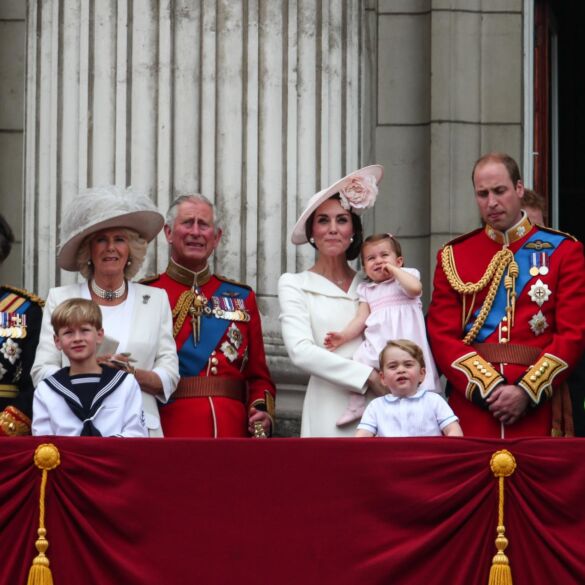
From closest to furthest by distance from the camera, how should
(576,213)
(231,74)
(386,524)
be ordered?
(386,524) < (231,74) < (576,213)

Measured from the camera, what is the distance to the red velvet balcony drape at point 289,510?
6.75 metres

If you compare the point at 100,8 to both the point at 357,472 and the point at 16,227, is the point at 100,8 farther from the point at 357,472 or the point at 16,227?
the point at 357,472

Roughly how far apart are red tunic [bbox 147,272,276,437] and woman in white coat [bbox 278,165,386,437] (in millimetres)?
270

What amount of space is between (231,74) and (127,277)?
1818 millimetres

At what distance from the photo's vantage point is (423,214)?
32.0 feet

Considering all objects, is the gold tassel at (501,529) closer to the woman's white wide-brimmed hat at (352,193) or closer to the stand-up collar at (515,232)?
the stand-up collar at (515,232)

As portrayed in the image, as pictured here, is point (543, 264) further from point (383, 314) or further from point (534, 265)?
point (383, 314)

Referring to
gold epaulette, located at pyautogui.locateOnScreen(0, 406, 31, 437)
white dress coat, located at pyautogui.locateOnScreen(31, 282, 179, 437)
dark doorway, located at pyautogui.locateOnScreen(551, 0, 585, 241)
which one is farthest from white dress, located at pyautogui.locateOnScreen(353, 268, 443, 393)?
dark doorway, located at pyautogui.locateOnScreen(551, 0, 585, 241)

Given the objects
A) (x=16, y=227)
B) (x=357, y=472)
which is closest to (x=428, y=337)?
(x=357, y=472)

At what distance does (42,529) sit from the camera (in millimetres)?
6781

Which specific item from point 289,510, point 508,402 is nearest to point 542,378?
point 508,402

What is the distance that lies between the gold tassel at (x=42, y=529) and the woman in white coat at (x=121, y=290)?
34.1 inches

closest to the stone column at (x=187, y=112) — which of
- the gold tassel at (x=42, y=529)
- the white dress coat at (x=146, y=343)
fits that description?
the white dress coat at (x=146, y=343)

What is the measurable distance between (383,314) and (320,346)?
0.29 metres
